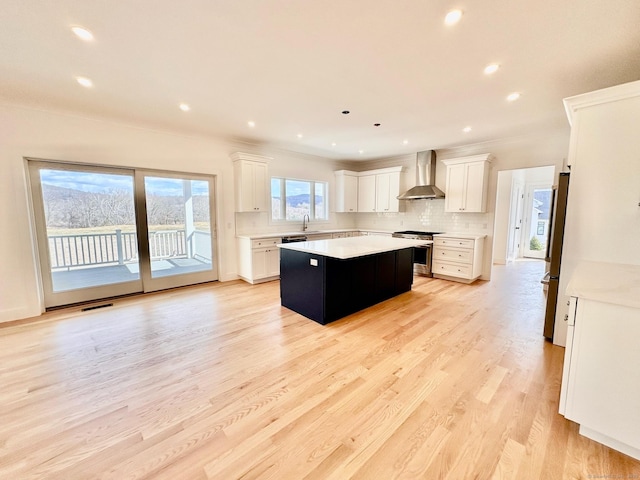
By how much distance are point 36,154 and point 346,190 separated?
18.0 ft

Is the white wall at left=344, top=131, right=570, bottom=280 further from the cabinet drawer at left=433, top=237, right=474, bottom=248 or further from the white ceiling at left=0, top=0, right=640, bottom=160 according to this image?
the white ceiling at left=0, top=0, right=640, bottom=160

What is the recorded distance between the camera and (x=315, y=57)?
225 centimetres

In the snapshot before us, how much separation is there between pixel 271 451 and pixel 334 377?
0.78 metres

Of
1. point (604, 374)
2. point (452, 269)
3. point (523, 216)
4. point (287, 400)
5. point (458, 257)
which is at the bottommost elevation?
point (287, 400)

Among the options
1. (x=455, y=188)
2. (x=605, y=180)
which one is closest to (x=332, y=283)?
(x=605, y=180)

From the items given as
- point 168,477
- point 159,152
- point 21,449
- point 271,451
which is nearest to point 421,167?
point 159,152

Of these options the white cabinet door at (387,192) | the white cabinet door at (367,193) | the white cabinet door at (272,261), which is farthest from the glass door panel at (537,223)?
the white cabinet door at (272,261)

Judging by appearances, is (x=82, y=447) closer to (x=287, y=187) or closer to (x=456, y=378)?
(x=456, y=378)

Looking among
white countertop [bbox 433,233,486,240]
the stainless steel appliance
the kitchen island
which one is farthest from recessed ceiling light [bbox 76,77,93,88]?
white countertop [bbox 433,233,486,240]

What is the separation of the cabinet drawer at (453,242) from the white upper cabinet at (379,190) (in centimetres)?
134

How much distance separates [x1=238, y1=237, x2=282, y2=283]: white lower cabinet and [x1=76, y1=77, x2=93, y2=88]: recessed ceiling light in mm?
2845

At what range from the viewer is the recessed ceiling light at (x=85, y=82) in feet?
8.50

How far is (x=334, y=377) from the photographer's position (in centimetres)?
219

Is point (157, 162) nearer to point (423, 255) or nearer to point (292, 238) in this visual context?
point (292, 238)
